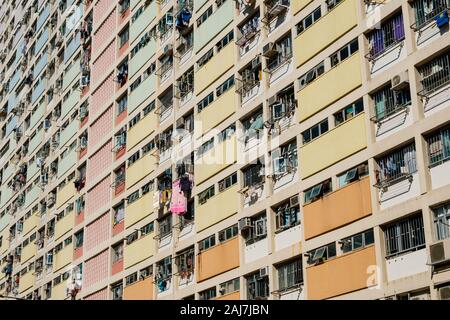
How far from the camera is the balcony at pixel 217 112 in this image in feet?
118

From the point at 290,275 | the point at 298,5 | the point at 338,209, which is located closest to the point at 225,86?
the point at 298,5

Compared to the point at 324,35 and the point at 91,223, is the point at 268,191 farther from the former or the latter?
the point at 91,223

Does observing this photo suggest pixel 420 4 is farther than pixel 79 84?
No

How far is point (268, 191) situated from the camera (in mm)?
32156

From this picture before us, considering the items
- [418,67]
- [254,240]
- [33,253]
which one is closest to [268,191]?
[254,240]

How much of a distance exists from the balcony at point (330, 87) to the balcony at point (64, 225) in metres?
25.3

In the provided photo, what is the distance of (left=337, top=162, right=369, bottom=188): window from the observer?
27219mm

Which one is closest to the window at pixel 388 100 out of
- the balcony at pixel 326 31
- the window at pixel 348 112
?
the window at pixel 348 112

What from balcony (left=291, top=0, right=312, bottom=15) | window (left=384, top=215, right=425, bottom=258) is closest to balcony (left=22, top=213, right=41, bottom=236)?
balcony (left=291, top=0, right=312, bottom=15)

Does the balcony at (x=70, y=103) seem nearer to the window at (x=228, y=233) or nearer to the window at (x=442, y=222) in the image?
the window at (x=228, y=233)

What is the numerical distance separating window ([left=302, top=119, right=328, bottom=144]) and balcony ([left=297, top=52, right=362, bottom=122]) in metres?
0.55

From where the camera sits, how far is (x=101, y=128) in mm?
50000

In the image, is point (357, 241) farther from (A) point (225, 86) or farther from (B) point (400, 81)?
(A) point (225, 86)
